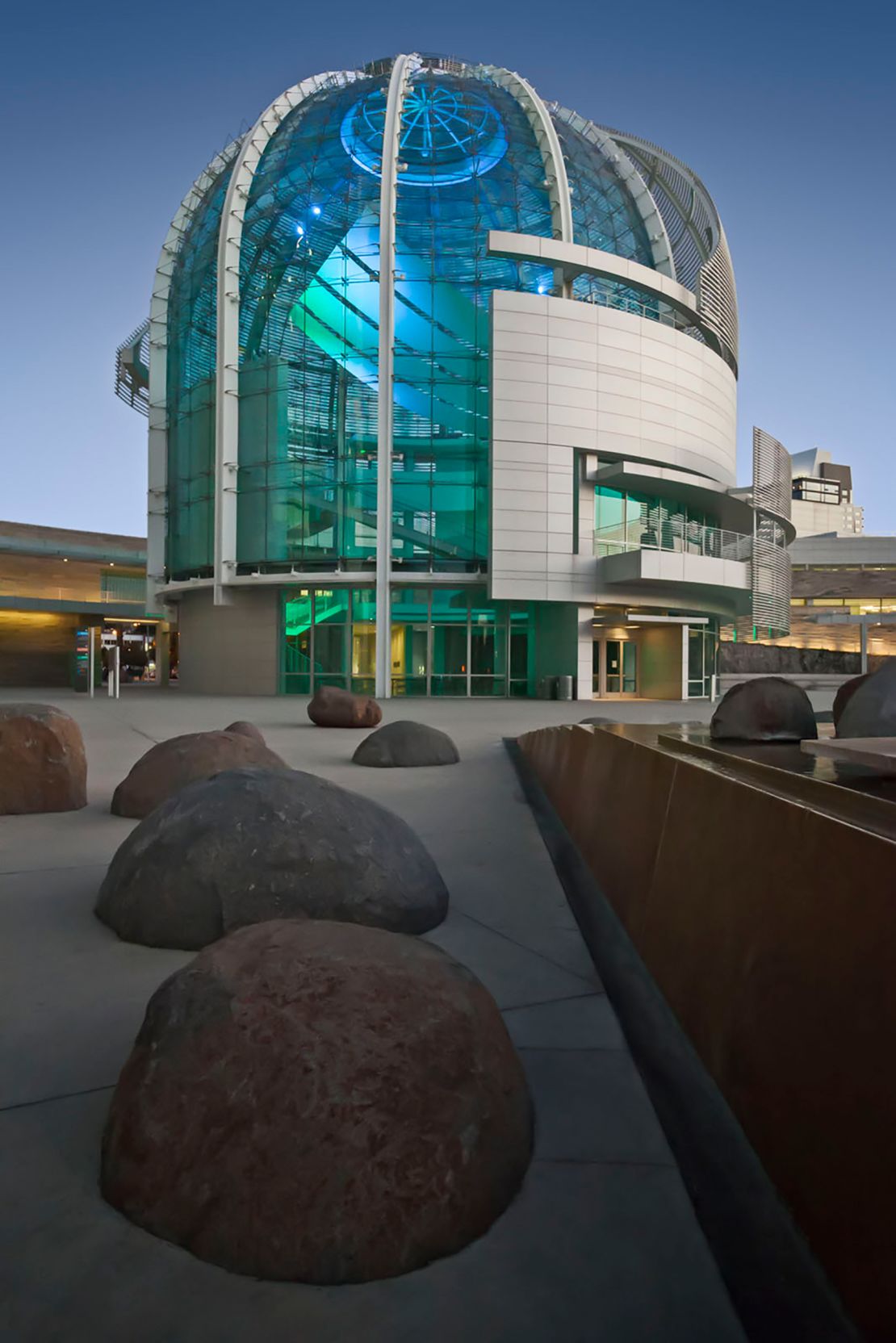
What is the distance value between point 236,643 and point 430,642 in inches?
361

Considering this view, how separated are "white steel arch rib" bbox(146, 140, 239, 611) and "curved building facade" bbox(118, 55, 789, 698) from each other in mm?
4241

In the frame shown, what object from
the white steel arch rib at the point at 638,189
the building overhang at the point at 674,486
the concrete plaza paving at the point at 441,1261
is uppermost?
the white steel arch rib at the point at 638,189

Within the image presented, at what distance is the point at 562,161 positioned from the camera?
35.4m

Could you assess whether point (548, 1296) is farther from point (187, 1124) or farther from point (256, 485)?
point (256, 485)

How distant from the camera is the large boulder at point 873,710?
5270 mm

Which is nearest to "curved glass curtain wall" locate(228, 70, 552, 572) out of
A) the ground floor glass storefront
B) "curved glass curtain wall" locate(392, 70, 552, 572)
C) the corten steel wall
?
"curved glass curtain wall" locate(392, 70, 552, 572)

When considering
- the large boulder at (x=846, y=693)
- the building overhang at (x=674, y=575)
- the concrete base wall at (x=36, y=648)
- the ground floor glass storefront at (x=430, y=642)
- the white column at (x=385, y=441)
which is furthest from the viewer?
the concrete base wall at (x=36, y=648)

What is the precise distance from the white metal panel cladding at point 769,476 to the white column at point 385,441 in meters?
16.1

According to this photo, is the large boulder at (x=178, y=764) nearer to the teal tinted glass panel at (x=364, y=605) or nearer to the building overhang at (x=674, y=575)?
the building overhang at (x=674, y=575)

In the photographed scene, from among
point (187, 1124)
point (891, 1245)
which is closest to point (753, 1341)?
point (891, 1245)

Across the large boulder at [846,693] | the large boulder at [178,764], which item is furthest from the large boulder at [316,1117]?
the large boulder at [178,764]

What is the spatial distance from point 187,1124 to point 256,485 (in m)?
34.9

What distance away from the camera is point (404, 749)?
37.1 feet

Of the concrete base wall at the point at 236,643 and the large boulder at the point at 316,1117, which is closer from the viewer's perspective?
the large boulder at the point at 316,1117
